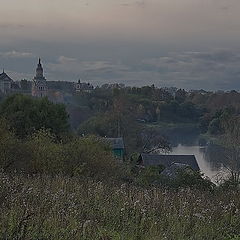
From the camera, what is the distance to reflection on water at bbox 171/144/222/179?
34.0m

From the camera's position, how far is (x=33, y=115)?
85.8 ft

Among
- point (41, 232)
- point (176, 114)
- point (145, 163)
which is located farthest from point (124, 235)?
point (176, 114)

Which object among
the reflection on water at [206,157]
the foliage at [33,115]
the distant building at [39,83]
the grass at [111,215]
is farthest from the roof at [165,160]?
the distant building at [39,83]

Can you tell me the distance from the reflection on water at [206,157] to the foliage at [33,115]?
897 centimetres

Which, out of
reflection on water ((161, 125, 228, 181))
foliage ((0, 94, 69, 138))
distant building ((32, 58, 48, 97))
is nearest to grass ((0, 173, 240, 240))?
foliage ((0, 94, 69, 138))

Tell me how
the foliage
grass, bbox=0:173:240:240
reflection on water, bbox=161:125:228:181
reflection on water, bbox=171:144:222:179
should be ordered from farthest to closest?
1. reflection on water, bbox=161:125:228:181
2. reflection on water, bbox=171:144:222:179
3. the foliage
4. grass, bbox=0:173:240:240

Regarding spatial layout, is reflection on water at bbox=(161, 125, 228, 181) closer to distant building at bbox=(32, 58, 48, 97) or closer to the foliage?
the foliage

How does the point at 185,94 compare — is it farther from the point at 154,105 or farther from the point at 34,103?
the point at 34,103

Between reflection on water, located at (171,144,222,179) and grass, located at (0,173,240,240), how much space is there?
20.8 metres

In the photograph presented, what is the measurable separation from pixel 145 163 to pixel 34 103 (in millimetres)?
8296

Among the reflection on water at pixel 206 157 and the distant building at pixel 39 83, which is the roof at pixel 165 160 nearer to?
the reflection on water at pixel 206 157

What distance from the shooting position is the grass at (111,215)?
555cm

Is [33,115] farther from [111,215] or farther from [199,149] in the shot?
[199,149]

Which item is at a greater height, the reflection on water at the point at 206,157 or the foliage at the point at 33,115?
the foliage at the point at 33,115
